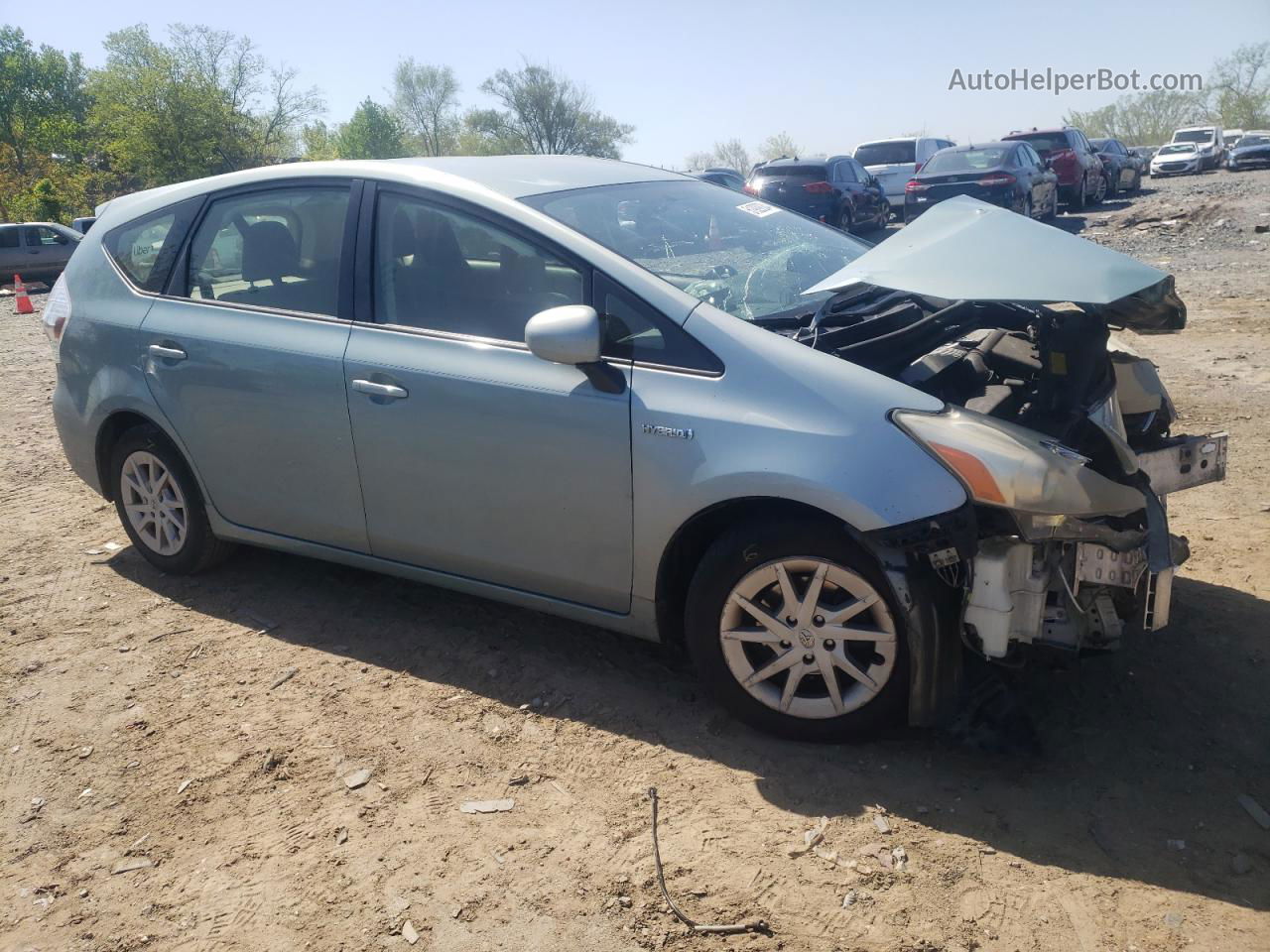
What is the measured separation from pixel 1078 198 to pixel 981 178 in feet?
21.4

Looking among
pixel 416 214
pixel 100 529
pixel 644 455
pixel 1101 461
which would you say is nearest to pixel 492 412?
pixel 644 455

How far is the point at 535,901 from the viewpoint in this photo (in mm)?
2637

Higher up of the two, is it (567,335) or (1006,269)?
(1006,269)

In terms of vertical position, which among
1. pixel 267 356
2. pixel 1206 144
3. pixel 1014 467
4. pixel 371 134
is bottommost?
pixel 1014 467

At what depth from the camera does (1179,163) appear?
36906mm

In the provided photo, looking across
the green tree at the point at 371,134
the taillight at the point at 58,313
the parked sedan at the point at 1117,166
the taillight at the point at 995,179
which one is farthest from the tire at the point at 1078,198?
the green tree at the point at 371,134

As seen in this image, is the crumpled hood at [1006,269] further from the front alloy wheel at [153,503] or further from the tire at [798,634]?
the front alloy wheel at [153,503]

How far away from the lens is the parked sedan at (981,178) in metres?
17.6

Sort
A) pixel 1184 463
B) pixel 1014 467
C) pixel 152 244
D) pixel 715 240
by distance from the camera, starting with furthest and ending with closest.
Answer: pixel 152 244 < pixel 715 240 < pixel 1184 463 < pixel 1014 467

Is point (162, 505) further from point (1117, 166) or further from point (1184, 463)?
point (1117, 166)

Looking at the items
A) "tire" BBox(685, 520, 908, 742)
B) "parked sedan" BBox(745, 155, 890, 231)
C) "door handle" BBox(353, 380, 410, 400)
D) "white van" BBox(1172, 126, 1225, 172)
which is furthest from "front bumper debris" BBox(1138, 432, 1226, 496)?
"white van" BBox(1172, 126, 1225, 172)

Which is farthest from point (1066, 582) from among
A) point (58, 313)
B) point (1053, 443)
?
point (58, 313)

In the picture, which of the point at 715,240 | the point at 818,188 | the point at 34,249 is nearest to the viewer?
the point at 715,240

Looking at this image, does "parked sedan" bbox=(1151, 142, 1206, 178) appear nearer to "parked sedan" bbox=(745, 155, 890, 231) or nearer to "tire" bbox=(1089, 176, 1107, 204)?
"tire" bbox=(1089, 176, 1107, 204)
